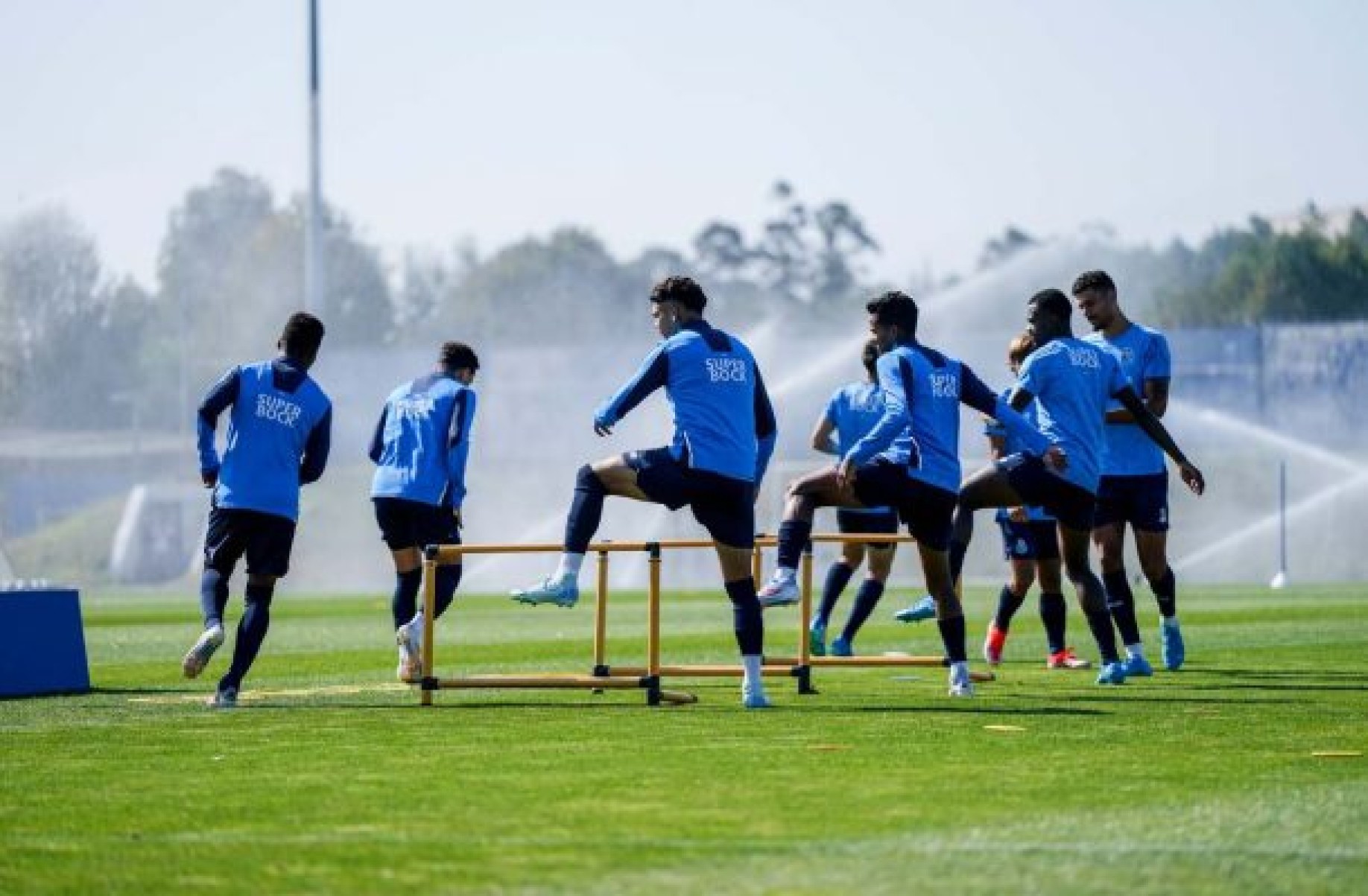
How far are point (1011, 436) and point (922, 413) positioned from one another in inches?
31.5

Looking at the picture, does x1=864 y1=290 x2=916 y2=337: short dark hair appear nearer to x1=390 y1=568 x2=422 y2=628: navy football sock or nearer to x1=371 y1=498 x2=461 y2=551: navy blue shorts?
x1=371 y1=498 x2=461 y2=551: navy blue shorts

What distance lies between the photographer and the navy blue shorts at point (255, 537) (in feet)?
45.9

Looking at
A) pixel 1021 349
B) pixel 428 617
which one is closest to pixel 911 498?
pixel 428 617

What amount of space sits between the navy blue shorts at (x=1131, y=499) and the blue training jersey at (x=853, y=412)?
5.47 feet

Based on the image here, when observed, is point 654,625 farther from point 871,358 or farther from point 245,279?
point 245,279

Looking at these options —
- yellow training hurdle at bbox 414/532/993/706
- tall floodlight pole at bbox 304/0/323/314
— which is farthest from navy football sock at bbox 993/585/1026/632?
tall floodlight pole at bbox 304/0/323/314

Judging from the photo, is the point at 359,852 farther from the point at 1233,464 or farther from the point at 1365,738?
the point at 1233,464

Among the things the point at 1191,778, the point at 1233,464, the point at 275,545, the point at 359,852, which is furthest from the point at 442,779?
the point at 1233,464

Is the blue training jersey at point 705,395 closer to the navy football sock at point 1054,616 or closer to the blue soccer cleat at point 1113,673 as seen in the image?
the blue soccer cleat at point 1113,673

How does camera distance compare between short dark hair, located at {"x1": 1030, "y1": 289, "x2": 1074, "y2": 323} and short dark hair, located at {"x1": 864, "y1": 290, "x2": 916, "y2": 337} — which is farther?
short dark hair, located at {"x1": 1030, "y1": 289, "x2": 1074, "y2": 323}

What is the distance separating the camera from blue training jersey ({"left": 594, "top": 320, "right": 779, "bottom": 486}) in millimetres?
12836

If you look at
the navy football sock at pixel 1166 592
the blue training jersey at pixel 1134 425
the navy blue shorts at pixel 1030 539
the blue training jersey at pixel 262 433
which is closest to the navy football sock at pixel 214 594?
the blue training jersey at pixel 262 433

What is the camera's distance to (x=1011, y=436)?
14.0 metres

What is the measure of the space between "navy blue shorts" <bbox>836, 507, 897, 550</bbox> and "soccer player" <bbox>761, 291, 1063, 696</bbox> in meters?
4.10
